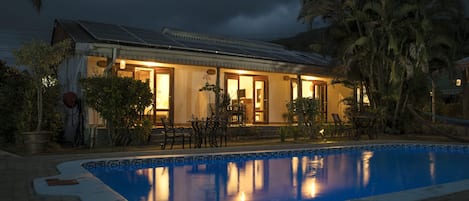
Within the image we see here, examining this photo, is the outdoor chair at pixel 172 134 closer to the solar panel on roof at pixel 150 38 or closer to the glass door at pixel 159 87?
the glass door at pixel 159 87

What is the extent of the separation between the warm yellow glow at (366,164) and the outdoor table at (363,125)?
2743mm

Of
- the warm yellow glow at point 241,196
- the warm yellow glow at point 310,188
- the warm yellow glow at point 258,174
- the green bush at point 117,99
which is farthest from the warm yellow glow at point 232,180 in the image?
the green bush at point 117,99

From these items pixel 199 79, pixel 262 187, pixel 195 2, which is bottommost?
pixel 262 187

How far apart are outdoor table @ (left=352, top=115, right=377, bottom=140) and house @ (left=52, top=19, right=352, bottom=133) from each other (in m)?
2.58

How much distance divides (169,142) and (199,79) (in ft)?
12.4

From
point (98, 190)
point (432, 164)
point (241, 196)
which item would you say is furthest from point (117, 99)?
point (432, 164)

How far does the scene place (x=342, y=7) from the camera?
624 inches

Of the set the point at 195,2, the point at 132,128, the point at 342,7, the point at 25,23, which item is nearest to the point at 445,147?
the point at 342,7

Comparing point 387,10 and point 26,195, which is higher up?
point 387,10

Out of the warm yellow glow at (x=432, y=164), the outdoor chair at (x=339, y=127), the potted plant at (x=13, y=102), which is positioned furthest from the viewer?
the outdoor chair at (x=339, y=127)

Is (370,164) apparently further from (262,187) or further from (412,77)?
(412,77)

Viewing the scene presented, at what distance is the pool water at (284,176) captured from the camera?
6270 mm

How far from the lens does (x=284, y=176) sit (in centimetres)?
780

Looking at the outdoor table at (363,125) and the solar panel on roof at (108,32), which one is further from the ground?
the solar panel on roof at (108,32)
